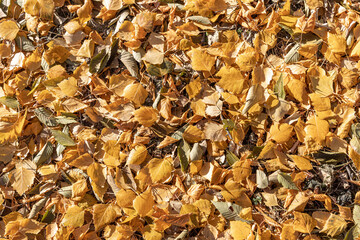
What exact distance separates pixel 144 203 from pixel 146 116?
0.24 m

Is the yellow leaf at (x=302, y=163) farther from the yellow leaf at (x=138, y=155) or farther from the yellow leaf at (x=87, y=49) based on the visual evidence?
the yellow leaf at (x=87, y=49)

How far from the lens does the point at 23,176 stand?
3.29 feet

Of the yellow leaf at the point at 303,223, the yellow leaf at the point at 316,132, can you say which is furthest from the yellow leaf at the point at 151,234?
the yellow leaf at the point at 316,132

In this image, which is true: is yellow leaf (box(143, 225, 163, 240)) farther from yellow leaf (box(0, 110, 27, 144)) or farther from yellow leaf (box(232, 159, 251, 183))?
yellow leaf (box(0, 110, 27, 144))

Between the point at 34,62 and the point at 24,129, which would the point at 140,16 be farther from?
the point at 24,129

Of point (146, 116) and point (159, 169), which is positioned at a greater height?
point (146, 116)

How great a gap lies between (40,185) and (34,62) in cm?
38

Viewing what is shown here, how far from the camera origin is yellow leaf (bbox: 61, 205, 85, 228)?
953 mm

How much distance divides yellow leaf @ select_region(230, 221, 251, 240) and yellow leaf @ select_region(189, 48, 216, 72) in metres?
0.43

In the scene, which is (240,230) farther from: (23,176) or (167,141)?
(23,176)

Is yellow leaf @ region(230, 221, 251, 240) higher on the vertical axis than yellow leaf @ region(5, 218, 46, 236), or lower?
higher

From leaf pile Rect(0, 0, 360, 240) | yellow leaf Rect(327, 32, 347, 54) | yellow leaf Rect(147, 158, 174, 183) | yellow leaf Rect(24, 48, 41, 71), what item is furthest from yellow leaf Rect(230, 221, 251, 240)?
yellow leaf Rect(24, 48, 41, 71)

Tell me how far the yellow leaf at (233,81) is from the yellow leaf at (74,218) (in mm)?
550

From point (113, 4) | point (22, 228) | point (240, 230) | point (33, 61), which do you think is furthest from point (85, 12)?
point (240, 230)
